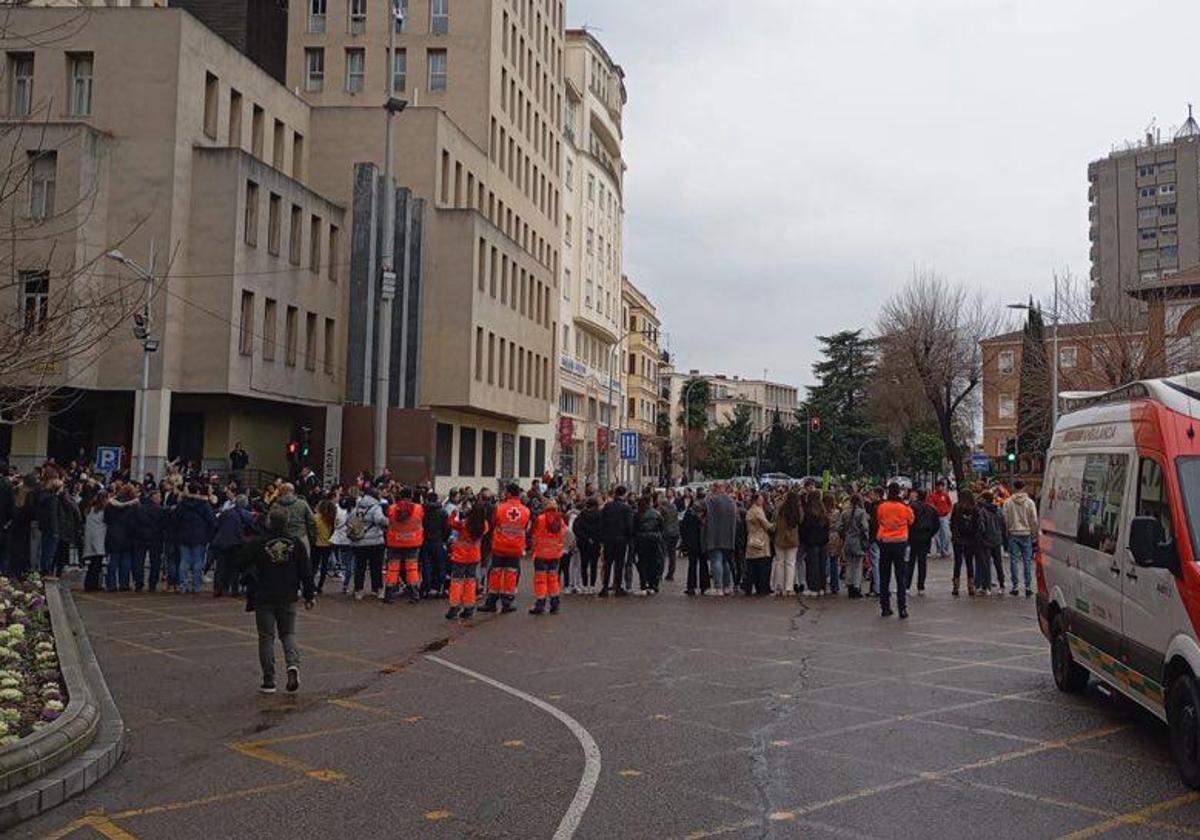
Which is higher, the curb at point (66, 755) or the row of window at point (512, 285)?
the row of window at point (512, 285)

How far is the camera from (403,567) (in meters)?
17.8

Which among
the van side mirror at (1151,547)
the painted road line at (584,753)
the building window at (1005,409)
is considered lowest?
the painted road line at (584,753)

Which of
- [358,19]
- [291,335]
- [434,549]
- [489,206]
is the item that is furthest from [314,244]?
[434,549]

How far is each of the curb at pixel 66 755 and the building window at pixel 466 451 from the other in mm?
37038

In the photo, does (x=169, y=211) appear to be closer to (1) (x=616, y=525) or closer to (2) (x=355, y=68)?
(1) (x=616, y=525)

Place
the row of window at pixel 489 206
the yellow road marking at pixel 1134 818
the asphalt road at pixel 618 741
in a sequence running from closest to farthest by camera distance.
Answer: the yellow road marking at pixel 1134 818 → the asphalt road at pixel 618 741 → the row of window at pixel 489 206

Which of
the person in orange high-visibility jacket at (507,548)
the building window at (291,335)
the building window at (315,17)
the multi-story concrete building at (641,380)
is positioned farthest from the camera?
the multi-story concrete building at (641,380)

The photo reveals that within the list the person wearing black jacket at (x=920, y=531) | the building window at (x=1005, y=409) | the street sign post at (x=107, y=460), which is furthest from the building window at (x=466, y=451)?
the building window at (x=1005, y=409)

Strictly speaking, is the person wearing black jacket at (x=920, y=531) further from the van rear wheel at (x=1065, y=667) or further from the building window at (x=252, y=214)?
the building window at (x=252, y=214)

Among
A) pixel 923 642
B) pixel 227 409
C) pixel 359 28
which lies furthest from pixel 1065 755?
pixel 359 28

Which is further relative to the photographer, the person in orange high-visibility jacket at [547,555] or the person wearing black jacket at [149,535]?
the person wearing black jacket at [149,535]

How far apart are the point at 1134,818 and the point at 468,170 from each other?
141 feet

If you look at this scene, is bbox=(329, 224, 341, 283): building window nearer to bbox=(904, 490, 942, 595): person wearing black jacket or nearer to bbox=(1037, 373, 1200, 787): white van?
bbox=(904, 490, 942, 595): person wearing black jacket

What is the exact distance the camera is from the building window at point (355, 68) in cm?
4969
